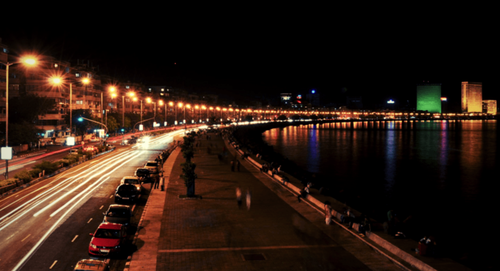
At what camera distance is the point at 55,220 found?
16359mm

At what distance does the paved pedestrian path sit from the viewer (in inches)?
458

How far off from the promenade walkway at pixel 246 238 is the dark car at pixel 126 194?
82 cm

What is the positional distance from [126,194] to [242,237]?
8.07 metres

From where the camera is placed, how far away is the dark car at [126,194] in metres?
19.5

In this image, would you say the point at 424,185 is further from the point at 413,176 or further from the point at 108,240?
the point at 108,240

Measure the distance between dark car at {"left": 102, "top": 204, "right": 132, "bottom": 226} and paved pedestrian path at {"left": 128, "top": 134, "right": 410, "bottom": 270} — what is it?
63 cm

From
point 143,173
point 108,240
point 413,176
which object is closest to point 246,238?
point 108,240

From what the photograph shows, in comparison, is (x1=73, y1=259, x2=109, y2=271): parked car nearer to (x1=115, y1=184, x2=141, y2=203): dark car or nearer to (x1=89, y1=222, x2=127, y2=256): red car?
(x1=89, y1=222, x2=127, y2=256): red car

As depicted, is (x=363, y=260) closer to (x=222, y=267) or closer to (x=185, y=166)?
(x=222, y=267)

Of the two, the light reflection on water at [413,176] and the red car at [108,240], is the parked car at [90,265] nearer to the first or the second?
the red car at [108,240]

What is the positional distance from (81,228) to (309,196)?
10.3 meters

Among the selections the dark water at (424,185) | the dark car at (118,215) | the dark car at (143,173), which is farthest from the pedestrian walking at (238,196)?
the dark car at (143,173)

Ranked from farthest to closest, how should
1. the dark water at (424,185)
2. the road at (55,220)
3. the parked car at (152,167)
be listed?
the parked car at (152,167)
the dark water at (424,185)
the road at (55,220)

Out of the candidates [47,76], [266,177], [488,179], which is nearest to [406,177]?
[488,179]
